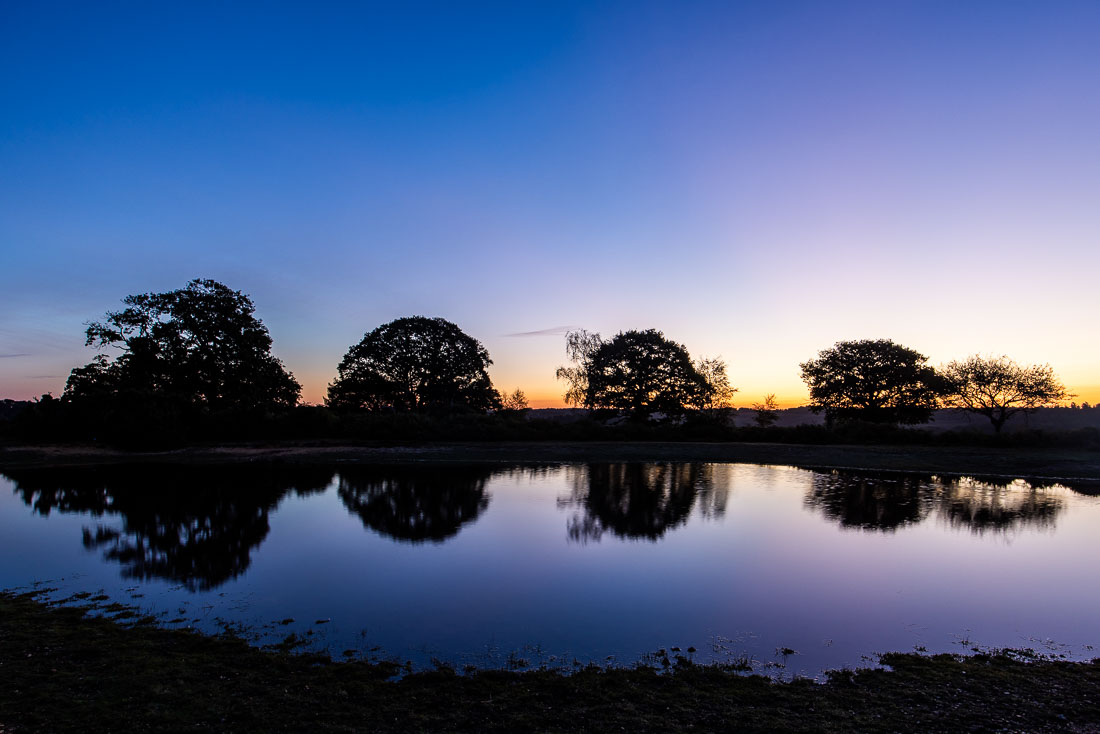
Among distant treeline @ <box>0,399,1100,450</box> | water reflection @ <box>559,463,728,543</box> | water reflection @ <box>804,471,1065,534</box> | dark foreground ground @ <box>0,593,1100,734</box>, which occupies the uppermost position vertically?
distant treeline @ <box>0,399,1100,450</box>

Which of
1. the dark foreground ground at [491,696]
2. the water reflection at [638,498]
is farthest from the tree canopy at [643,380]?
the dark foreground ground at [491,696]

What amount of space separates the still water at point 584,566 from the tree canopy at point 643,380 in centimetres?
3236

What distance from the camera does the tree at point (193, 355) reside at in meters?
47.8

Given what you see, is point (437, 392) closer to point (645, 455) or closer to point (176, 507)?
point (645, 455)

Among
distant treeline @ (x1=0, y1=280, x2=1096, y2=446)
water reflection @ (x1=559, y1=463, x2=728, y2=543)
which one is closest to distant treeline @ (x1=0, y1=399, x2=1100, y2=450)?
distant treeline @ (x1=0, y1=280, x2=1096, y2=446)

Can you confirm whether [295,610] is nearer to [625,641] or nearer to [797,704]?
[625,641]

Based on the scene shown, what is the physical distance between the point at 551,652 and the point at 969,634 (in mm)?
6814

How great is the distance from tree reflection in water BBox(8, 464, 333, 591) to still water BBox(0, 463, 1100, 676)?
0.46ft

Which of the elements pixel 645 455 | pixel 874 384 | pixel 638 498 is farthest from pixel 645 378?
pixel 638 498

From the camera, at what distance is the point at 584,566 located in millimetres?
13680

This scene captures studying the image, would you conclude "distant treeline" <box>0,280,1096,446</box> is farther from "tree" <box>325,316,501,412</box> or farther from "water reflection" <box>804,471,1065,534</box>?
"water reflection" <box>804,471,1065,534</box>

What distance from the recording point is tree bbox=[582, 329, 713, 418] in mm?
59344

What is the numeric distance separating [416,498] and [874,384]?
49655mm

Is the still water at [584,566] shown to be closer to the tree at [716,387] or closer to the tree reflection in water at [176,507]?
the tree reflection in water at [176,507]
